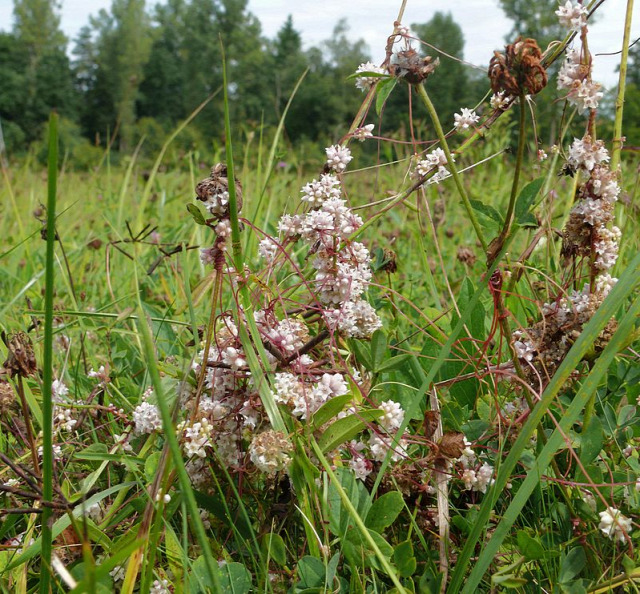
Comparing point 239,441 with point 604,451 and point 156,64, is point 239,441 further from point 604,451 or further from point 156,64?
point 156,64

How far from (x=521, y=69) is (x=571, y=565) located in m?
0.65

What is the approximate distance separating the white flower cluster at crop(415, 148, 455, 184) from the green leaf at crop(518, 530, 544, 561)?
565 mm

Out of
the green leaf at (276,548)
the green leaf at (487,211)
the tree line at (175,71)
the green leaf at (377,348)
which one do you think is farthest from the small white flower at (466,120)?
the tree line at (175,71)

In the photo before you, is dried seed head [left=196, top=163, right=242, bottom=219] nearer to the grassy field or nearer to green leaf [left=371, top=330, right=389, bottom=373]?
the grassy field

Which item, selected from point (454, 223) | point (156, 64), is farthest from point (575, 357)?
point (156, 64)

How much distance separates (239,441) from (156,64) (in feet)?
254

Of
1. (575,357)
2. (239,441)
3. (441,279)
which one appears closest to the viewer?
(575,357)

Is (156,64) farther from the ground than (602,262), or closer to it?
farther from the ground

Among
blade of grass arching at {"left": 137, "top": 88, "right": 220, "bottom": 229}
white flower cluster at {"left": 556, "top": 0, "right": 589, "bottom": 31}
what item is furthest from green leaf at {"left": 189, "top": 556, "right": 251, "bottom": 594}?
blade of grass arching at {"left": 137, "top": 88, "right": 220, "bottom": 229}

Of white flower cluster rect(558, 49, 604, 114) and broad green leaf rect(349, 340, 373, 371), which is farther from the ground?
white flower cluster rect(558, 49, 604, 114)

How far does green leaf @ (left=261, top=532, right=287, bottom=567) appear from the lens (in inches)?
34.5

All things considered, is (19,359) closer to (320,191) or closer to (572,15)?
(320,191)

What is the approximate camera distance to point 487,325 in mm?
1372

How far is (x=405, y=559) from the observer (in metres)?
0.83
